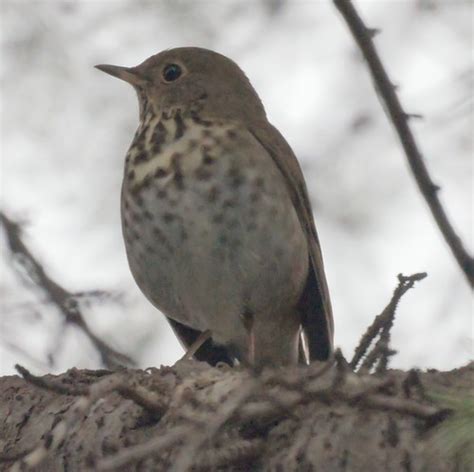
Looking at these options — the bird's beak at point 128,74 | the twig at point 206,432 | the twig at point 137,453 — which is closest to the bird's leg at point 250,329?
the bird's beak at point 128,74

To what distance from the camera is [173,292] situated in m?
4.60

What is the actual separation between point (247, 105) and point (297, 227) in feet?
2.52

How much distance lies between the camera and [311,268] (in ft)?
15.7

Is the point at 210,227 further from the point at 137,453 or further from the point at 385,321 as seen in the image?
the point at 137,453

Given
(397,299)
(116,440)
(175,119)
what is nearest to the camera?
(116,440)

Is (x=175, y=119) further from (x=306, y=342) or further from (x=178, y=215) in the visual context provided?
(x=306, y=342)

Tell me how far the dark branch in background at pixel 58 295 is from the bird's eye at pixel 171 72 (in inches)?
49.0

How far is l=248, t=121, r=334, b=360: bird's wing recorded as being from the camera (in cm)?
475

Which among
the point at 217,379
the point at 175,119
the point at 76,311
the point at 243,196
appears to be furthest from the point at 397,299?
the point at 175,119

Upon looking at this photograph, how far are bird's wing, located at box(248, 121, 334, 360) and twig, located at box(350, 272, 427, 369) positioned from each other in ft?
2.95

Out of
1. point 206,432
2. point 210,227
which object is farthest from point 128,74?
point 206,432

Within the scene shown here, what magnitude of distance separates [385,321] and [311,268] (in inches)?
41.7

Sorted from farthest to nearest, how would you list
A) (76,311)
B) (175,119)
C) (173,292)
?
(175,119)
(173,292)
(76,311)

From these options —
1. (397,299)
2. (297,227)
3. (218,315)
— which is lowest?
(397,299)
